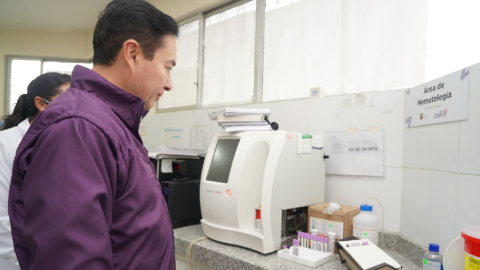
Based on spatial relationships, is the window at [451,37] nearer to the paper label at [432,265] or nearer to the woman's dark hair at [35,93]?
the paper label at [432,265]

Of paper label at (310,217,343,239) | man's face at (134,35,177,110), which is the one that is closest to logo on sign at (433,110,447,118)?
paper label at (310,217,343,239)

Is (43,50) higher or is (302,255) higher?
(43,50)

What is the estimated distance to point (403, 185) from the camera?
1.48 m

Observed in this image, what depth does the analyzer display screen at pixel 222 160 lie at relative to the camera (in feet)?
4.79

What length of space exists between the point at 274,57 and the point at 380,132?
99cm

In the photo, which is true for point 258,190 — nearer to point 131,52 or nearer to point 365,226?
point 365,226

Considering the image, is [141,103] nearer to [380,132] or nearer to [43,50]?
[380,132]

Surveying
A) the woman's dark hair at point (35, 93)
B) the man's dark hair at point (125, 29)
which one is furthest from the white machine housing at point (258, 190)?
the woman's dark hair at point (35, 93)

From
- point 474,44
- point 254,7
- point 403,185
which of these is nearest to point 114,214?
point 403,185

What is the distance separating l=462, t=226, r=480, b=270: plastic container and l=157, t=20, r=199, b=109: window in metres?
2.33

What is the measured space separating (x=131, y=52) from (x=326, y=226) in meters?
1.15

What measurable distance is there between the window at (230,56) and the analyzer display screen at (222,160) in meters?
0.92

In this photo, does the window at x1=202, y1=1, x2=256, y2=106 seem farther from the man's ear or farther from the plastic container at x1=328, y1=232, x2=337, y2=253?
the man's ear

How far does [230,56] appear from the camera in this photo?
2.58 metres
